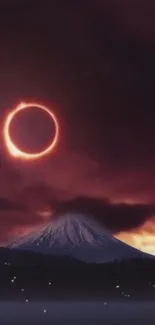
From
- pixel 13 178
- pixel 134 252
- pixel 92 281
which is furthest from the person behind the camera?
pixel 92 281

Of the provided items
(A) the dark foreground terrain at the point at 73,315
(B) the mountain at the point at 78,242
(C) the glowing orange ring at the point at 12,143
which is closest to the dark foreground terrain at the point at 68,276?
(B) the mountain at the point at 78,242

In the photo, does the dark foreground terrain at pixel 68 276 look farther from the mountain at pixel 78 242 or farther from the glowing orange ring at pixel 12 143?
the glowing orange ring at pixel 12 143

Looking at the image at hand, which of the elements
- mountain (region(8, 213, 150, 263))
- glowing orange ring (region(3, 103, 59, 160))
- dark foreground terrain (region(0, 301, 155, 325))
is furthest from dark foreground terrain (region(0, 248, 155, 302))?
dark foreground terrain (region(0, 301, 155, 325))

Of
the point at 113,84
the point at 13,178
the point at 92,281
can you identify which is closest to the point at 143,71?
the point at 113,84

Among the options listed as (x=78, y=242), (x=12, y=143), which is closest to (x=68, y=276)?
(x=78, y=242)

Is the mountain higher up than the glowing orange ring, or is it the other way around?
the glowing orange ring

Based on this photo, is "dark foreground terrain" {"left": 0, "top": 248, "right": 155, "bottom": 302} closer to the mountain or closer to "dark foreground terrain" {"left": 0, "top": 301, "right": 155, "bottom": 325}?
the mountain

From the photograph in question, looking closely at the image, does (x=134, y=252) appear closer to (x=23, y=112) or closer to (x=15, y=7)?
(x=23, y=112)

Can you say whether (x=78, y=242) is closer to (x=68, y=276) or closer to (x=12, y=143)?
(x=68, y=276)
